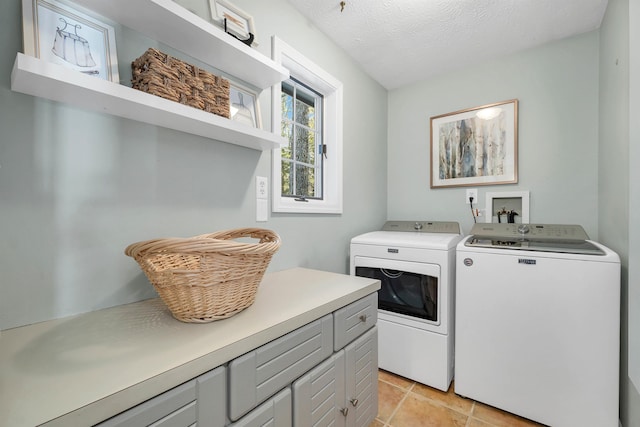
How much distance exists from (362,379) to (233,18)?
1765 mm

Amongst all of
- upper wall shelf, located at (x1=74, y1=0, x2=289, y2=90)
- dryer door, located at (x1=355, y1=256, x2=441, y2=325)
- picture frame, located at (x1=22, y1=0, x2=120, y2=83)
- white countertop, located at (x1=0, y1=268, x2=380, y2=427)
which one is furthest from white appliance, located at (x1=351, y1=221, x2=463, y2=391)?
picture frame, located at (x1=22, y1=0, x2=120, y2=83)

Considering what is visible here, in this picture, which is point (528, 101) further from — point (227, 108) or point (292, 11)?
point (227, 108)

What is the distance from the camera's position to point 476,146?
228cm

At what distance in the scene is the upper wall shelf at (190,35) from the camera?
0.92 meters

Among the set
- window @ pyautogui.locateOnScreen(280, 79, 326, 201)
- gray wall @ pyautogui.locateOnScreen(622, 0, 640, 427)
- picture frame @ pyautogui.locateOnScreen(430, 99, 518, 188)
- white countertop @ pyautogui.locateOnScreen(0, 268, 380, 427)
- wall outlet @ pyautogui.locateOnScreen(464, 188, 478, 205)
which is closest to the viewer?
white countertop @ pyautogui.locateOnScreen(0, 268, 380, 427)

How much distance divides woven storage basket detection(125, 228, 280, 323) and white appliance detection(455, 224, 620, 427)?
1375 mm

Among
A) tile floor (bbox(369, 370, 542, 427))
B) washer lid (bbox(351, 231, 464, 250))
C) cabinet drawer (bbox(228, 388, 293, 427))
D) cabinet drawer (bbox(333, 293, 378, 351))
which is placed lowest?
tile floor (bbox(369, 370, 542, 427))

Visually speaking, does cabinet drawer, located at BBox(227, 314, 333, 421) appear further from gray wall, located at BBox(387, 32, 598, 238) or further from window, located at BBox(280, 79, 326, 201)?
gray wall, located at BBox(387, 32, 598, 238)

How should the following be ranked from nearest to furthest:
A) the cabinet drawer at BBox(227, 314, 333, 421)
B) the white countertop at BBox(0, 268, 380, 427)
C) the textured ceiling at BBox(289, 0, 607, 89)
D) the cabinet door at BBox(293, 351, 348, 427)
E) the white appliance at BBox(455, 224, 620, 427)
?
the white countertop at BBox(0, 268, 380, 427)
the cabinet drawer at BBox(227, 314, 333, 421)
the cabinet door at BBox(293, 351, 348, 427)
the white appliance at BBox(455, 224, 620, 427)
the textured ceiling at BBox(289, 0, 607, 89)

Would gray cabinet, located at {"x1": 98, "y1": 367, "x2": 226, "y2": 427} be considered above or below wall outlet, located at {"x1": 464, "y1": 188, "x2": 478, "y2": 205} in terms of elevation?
below

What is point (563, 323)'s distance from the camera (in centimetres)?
141

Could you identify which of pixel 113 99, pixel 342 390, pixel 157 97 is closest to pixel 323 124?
pixel 157 97

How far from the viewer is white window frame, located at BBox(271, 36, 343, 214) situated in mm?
1569

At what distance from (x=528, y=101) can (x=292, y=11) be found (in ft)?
6.07
